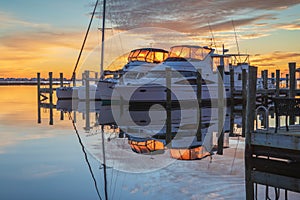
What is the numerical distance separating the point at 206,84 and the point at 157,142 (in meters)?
19.3

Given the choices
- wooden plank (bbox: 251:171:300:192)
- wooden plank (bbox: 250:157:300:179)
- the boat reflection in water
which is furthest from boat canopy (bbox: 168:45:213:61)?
wooden plank (bbox: 251:171:300:192)

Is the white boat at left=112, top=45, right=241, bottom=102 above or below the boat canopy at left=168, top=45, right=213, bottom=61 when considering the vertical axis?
below

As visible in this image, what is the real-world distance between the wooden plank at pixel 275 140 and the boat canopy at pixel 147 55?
2683 centimetres

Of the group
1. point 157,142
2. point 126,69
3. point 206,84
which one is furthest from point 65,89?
point 157,142

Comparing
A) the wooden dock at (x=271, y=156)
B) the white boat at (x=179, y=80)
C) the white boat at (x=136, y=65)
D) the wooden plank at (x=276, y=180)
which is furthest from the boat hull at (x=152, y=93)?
the wooden plank at (x=276, y=180)

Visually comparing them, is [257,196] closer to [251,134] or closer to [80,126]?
[251,134]

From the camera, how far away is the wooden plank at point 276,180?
7.45 metres

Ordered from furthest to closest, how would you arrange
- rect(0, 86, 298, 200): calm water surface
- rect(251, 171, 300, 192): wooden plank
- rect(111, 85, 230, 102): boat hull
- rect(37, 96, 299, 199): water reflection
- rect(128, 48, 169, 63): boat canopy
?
rect(128, 48, 169, 63): boat canopy → rect(111, 85, 230, 102): boat hull → rect(37, 96, 299, 199): water reflection → rect(0, 86, 298, 200): calm water surface → rect(251, 171, 300, 192): wooden plank

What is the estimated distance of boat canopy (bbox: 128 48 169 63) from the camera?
34719 millimetres

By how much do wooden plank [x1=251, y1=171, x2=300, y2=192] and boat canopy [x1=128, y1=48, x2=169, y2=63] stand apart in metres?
27.1

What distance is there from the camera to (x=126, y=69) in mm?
33969

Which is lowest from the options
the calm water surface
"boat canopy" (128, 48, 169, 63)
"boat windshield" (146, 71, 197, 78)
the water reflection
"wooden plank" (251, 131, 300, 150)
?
the calm water surface

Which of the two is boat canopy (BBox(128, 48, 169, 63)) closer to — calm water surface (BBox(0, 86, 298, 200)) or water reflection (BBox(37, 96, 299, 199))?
water reflection (BBox(37, 96, 299, 199))

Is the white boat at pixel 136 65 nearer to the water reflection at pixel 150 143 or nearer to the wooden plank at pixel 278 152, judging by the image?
the water reflection at pixel 150 143
